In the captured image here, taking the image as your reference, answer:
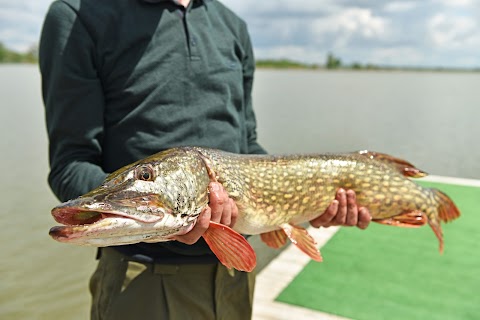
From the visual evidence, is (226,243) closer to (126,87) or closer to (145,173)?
(145,173)

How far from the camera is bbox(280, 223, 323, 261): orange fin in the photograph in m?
2.35

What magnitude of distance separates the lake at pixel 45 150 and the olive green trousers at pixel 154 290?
142 inches

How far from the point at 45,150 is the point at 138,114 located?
10.5m

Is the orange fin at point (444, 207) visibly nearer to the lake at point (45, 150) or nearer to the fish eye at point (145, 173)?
the fish eye at point (145, 173)

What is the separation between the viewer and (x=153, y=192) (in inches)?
65.1

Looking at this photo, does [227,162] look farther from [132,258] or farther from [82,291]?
[82,291]

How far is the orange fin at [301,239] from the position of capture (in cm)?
235

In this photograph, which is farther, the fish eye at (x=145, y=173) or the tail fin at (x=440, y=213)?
the tail fin at (x=440, y=213)

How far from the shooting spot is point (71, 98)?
1920mm

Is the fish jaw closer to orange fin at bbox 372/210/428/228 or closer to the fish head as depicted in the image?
the fish head

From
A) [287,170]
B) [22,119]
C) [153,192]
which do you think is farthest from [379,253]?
[22,119]

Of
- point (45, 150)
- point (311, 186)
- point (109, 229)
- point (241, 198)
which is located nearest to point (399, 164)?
point (311, 186)

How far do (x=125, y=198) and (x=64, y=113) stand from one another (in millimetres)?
562

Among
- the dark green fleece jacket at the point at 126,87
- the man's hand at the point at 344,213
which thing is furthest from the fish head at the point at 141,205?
the man's hand at the point at 344,213
